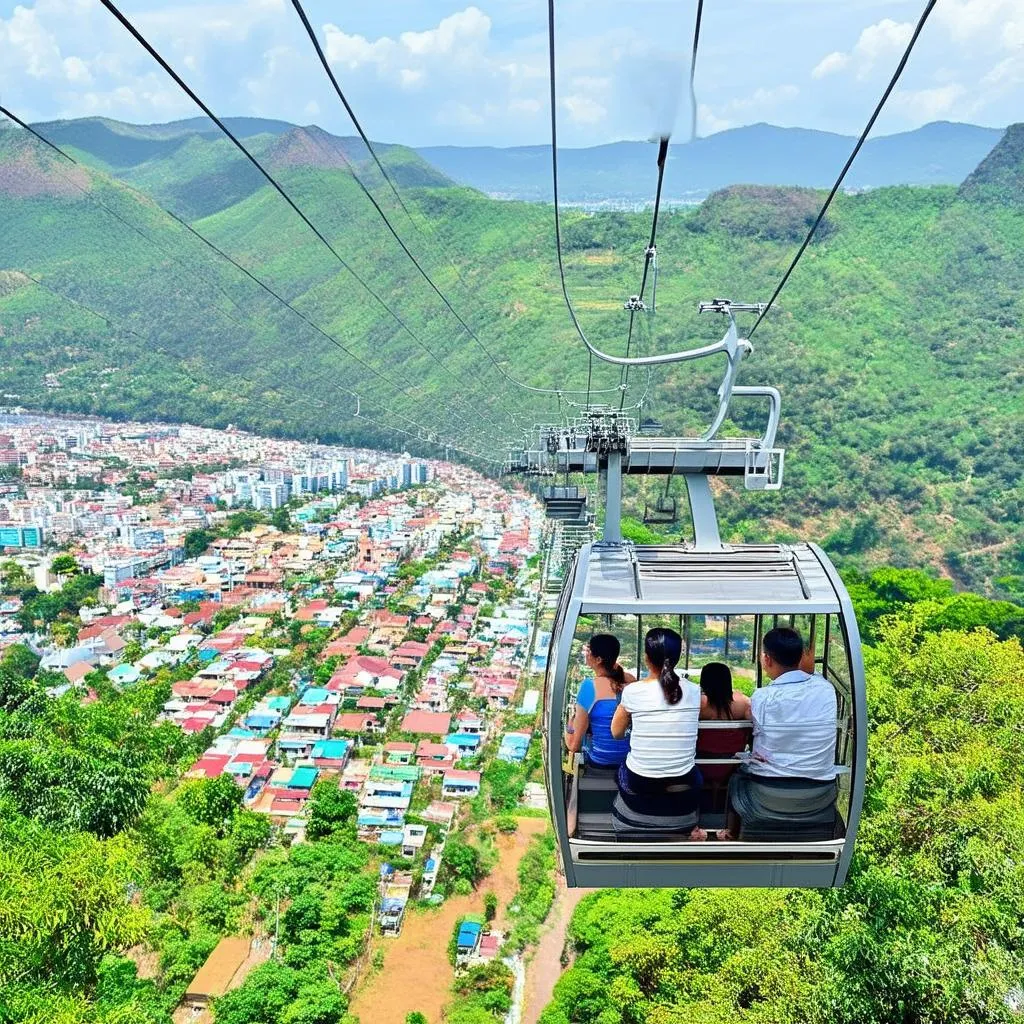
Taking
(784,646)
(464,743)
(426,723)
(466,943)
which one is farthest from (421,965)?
(784,646)

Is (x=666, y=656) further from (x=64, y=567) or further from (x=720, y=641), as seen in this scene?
(x=64, y=567)

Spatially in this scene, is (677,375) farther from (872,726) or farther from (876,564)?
(872,726)

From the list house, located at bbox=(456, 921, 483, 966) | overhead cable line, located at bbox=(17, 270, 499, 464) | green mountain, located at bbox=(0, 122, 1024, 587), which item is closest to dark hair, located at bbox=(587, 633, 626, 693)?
house, located at bbox=(456, 921, 483, 966)

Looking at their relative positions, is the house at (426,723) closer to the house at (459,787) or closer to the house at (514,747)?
the house at (514,747)

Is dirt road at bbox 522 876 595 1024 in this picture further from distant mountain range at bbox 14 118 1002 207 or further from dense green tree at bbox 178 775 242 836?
distant mountain range at bbox 14 118 1002 207

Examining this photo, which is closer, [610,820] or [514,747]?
[610,820]

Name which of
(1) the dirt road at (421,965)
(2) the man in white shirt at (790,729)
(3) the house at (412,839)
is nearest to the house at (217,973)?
(1) the dirt road at (421,965)
